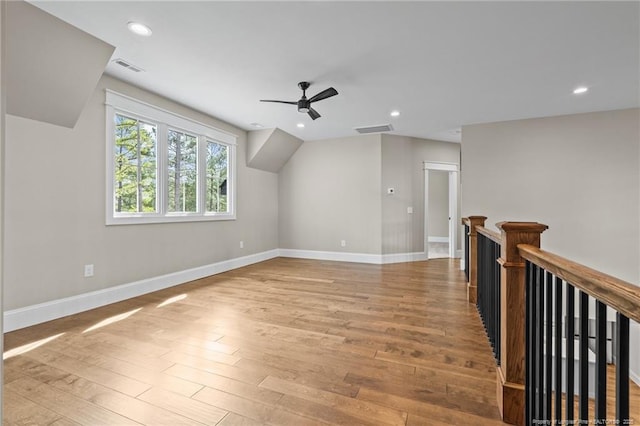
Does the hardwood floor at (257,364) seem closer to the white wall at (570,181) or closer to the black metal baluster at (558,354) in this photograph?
the black metal baluster at (558,354)

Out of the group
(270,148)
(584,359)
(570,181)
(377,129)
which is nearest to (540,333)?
(584,359)

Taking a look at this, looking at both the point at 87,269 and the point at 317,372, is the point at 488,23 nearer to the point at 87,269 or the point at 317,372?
the point at 317,372

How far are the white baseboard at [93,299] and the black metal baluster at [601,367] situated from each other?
3896 mm

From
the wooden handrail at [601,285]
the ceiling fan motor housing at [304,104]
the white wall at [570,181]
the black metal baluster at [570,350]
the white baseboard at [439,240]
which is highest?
the ceiling fan motor housing at [304,104]

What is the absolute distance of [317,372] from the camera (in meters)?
1.98

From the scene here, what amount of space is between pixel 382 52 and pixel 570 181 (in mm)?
3901

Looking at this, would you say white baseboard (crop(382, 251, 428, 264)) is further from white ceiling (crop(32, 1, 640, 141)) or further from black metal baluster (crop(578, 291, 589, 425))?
black metal baluster (crop(578, 291, 589, 425))

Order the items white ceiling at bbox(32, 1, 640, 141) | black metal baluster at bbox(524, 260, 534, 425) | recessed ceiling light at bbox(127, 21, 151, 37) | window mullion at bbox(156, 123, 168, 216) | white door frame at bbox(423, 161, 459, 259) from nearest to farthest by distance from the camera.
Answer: black metal baluster at bbox(524, 260, 534, 425)
white ceiling at bbox(32, 1, 640, 141)
recessed ceiling light at bbox(127, 21, 151, 37)
window mullion at bbox(156, 123, 168, 216)
white door frame at bbox(423, 161, 459, 259)

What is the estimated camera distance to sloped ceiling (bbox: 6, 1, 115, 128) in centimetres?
231

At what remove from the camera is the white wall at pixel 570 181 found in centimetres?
432

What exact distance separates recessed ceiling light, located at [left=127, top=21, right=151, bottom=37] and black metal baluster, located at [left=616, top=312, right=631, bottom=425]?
329cm

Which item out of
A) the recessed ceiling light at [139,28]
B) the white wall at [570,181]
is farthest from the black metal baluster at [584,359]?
the white wall at [570,181]

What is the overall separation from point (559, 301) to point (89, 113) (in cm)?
419

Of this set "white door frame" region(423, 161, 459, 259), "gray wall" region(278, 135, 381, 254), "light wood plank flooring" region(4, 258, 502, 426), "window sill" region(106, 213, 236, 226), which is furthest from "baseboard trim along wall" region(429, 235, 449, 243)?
"window sill" region(106, 213, 236, 226)
